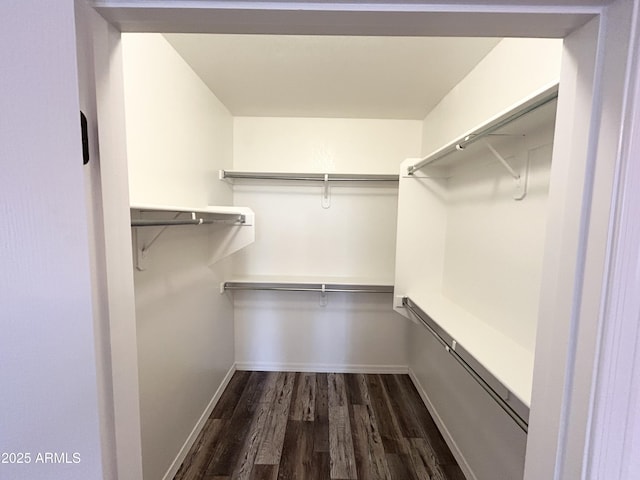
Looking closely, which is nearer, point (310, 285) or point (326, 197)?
point (310, 285)

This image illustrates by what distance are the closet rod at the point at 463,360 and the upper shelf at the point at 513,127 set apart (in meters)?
0.83

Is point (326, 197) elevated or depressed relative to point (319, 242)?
elevated

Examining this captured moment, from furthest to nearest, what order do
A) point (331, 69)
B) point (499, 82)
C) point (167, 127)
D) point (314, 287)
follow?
point (314, 287)
point (331, 69)
point (167, 127)
point (499, 82)

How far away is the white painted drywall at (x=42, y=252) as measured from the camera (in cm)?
44

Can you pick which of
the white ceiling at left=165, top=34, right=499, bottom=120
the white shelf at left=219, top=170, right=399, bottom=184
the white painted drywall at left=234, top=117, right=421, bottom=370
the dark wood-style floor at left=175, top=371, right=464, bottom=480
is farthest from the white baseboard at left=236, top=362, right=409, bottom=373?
the white ceiling at left=165, top=34, right=499, bottom=120

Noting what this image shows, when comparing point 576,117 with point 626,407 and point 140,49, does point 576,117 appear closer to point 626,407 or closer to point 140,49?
point 626,407

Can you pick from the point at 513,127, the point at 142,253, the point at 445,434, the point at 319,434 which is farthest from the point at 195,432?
the point at 513,127

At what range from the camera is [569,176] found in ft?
1.84

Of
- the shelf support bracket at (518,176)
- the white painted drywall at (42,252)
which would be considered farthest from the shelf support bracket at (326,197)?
the white painted drywall at (42,252)

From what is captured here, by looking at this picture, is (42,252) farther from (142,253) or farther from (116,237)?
(142,253)

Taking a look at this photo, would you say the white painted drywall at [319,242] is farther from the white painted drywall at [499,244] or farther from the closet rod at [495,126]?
the closet rod at [495,126]

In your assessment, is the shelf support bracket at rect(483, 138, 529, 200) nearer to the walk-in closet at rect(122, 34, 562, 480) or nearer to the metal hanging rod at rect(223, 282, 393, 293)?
the walk-in closet at rect(122, 34, 562, 480)

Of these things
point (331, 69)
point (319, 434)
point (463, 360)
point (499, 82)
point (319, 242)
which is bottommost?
point (319, 434)

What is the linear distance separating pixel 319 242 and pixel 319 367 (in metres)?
1.20
